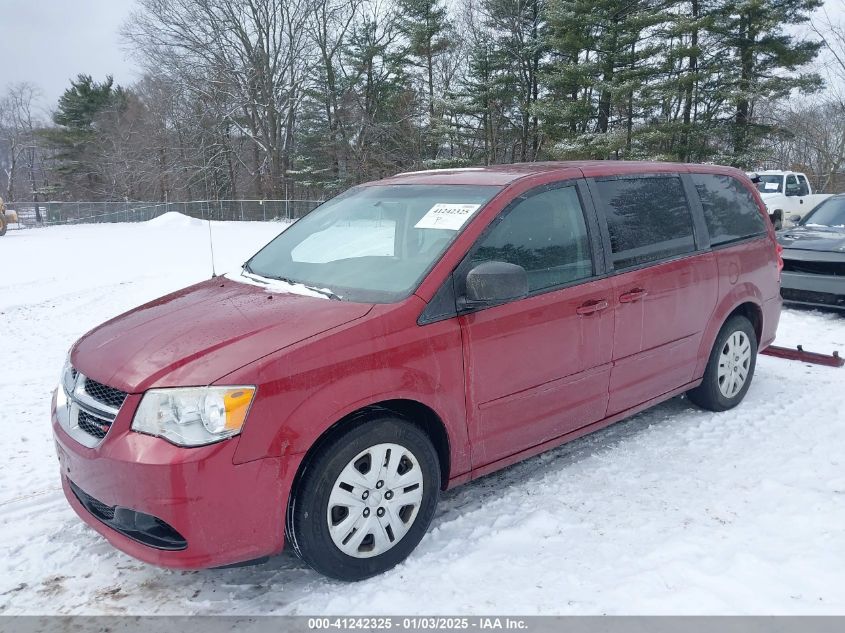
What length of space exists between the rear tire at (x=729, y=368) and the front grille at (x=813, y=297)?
320 centimetres

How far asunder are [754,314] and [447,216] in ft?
9.59

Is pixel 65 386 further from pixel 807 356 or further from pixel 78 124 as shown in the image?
pixel 78 124

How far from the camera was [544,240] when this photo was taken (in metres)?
3.45

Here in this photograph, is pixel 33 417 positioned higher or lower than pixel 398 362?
lower

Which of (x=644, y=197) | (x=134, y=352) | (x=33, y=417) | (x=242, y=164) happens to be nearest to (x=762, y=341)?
(x=644, y=197)

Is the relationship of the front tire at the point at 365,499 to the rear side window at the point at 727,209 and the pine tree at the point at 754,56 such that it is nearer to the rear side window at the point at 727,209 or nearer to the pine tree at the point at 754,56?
the rear side window at the point at 727,209

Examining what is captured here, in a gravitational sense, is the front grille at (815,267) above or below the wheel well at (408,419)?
above

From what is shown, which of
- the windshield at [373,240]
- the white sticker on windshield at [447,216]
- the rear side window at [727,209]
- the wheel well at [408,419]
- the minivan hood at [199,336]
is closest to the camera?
the minivan hood at [199,336]

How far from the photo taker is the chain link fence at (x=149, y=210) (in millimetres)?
36438

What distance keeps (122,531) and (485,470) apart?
1.67 m

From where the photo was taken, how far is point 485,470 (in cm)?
323

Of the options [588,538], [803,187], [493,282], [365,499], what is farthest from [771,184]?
[365,499]

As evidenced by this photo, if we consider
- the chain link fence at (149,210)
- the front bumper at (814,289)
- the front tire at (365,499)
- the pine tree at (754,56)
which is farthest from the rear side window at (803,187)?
the chain link fence at (149,210)

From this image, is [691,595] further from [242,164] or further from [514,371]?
[242,164]
